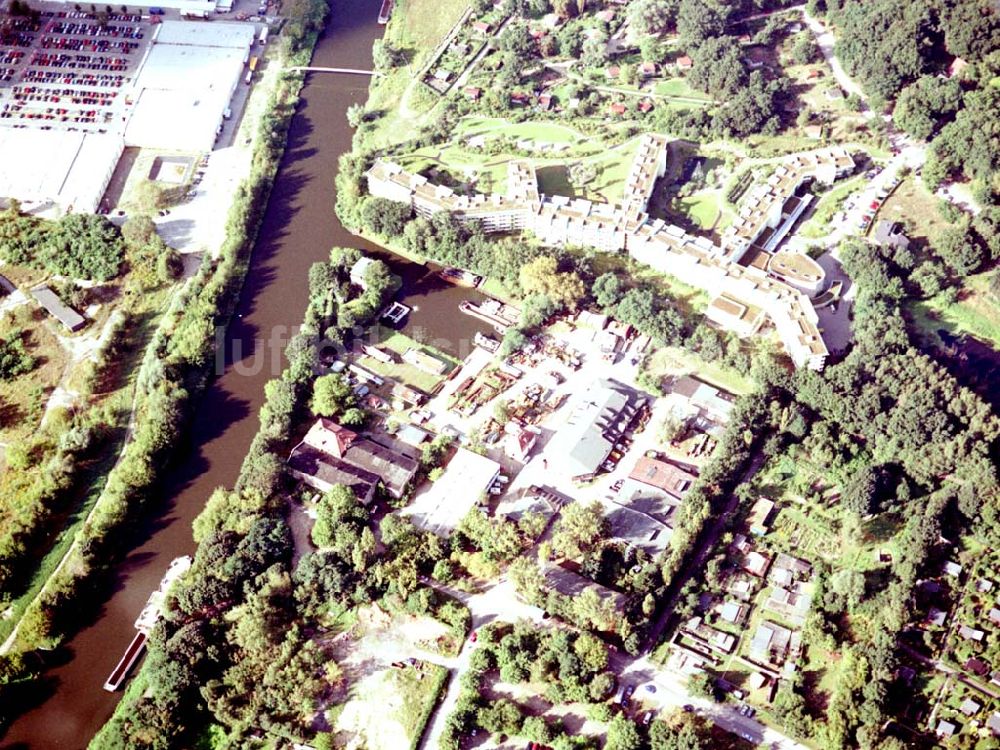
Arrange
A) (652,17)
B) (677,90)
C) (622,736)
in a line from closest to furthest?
1. (622,736)
2. (677,90)
3. (652,17)

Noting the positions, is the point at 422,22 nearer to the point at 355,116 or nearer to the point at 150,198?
the point at 355,116

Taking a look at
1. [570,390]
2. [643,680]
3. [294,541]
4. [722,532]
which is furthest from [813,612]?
[294,541]

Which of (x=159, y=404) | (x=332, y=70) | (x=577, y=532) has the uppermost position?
(x=332, y=70)

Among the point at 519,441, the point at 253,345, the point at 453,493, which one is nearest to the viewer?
the point at 453,493

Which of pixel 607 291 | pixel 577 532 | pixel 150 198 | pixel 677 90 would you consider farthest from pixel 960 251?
pixel 150 198

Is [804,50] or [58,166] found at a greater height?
[804,50]

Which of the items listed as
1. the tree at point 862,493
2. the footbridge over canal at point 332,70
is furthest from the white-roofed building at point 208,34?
the tree at point 862,493

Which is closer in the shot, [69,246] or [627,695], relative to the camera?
[627,695]

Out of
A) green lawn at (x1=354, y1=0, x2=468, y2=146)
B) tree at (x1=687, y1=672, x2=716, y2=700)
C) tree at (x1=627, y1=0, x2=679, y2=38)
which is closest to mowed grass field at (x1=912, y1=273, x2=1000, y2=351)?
tree at (x1=687, y1=672, x2=716, y2=700)
